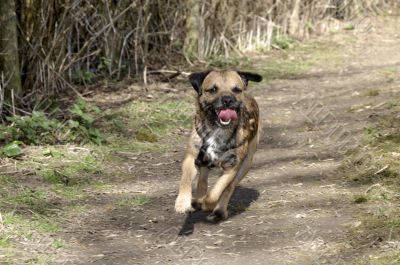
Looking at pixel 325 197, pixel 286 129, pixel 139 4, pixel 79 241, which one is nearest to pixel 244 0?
pixel 139 4

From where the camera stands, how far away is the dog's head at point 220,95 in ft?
18.5

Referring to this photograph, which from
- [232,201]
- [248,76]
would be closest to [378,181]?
[232,201]

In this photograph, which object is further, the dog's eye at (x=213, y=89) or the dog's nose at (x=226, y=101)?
the dog's eye at (x=213, y=89)

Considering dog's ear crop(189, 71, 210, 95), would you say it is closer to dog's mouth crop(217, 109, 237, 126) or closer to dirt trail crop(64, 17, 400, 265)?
dog's mouth crop(217, 109, 237, 126)

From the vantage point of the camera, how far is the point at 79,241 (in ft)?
17.8

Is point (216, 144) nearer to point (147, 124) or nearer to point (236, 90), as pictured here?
point (236, 90)

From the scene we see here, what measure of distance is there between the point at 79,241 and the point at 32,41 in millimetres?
3945

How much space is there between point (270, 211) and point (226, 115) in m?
0.93

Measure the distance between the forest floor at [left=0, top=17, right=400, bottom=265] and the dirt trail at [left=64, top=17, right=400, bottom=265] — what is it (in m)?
0.01

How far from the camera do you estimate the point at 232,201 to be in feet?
21.1

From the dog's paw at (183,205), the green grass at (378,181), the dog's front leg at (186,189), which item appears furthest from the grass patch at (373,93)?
the dog's paw at (183,205)

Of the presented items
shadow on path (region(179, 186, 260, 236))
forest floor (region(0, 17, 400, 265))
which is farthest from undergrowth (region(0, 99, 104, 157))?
shadow on path (region(179, 186, 260, 236))

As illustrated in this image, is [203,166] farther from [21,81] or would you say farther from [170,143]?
[21,81]

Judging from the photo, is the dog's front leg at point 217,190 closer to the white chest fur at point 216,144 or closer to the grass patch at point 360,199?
the white chest fur at point 216,144
